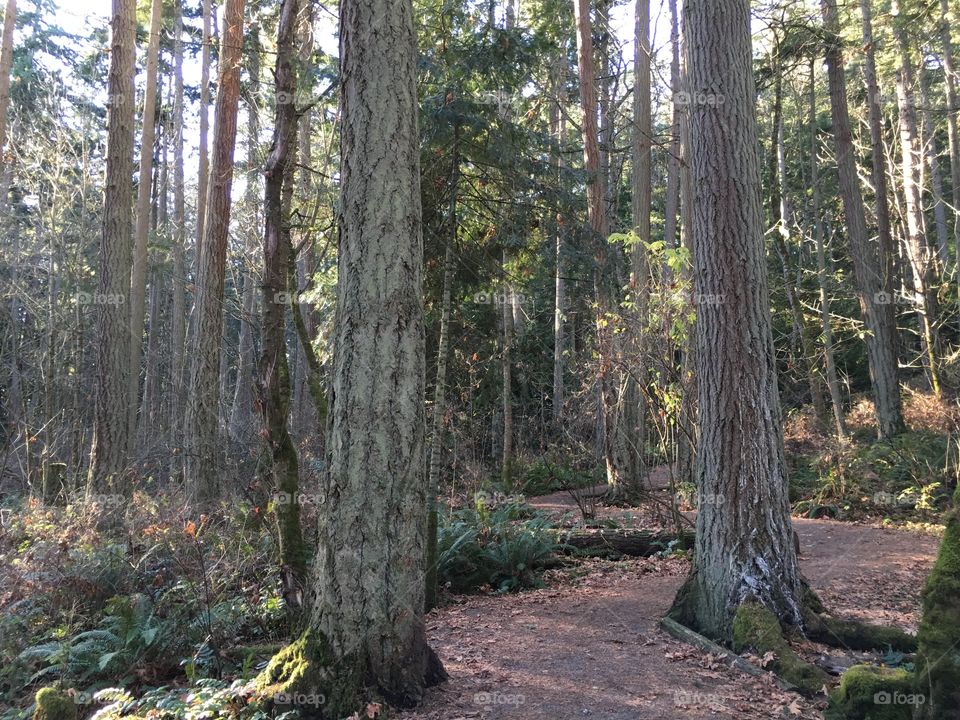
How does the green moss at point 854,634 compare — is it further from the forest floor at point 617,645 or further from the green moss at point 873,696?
the green moss at point 873,696

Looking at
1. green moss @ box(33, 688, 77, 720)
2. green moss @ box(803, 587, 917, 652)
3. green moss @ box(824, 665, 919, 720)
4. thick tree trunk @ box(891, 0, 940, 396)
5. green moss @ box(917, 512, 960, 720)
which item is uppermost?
thick tree trunk @ box(891, 0, 940, 396)

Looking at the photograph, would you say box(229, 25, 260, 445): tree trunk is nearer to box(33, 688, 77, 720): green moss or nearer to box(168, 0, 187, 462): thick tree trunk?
box(168, 0, 187, 462): thick tree trunk

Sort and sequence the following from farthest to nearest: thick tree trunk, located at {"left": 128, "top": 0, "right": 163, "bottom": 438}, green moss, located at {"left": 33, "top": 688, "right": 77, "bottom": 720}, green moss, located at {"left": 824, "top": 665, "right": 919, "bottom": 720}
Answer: thick tree trunk, located at {"left": 128, "top": 0, "right": 163, "bottom": 438}
green moss, located at {"left": 33, "top": 688, "right": 77, "bottom": 720}
green moss, located at {"left": 824, "top": 665, "right": 919, "bottom": 720}

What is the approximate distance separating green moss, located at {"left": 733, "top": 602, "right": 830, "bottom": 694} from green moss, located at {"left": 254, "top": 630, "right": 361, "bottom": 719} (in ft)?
9.81

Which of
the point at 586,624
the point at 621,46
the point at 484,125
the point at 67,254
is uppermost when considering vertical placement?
the point at 621,46

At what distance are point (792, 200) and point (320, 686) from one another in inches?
1043

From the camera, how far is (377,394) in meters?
4.50

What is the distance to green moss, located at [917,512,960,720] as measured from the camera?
3361 mm

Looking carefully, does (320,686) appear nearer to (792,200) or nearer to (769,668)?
(769,668)

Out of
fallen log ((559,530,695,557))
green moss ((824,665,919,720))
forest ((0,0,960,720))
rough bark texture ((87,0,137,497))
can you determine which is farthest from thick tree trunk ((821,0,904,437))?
rough bark texture ((87,0,137,497))

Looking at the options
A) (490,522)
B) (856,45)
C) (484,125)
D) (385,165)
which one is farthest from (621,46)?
(385,165)

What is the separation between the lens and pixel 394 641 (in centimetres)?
443

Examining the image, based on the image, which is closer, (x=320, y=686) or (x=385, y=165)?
(x=320, y=686)

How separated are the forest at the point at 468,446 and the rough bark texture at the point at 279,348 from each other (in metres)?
0.03
